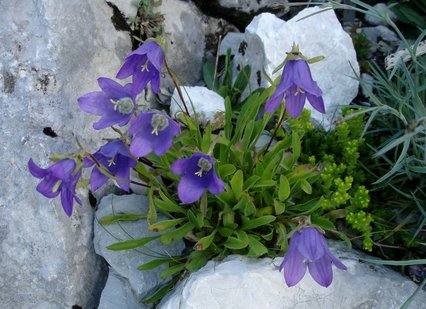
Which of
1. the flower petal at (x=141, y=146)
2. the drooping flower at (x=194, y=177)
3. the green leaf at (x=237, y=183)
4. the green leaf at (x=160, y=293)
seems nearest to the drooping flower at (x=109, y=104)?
the flower petal at (x=141, y=146)

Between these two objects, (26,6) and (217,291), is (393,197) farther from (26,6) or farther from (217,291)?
(26,6)

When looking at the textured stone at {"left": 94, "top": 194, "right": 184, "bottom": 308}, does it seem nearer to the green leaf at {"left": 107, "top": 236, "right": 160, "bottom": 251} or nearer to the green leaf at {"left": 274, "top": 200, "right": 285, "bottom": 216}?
the green leaf at {"left": 107, "top": 236, "right": 160, "bottom": 251}

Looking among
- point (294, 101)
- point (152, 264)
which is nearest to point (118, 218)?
point (152, 264)

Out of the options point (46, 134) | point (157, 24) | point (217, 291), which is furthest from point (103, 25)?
point (217, 291)

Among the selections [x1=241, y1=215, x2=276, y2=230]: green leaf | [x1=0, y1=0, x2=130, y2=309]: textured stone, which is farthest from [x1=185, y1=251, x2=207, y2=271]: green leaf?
[x1=0, y1=0, x2=130, y2=309]: textured stone

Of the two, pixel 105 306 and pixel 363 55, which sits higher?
pixel 363 55

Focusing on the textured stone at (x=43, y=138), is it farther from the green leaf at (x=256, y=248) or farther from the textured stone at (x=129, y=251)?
the green leaf at (x=256, y=248)
